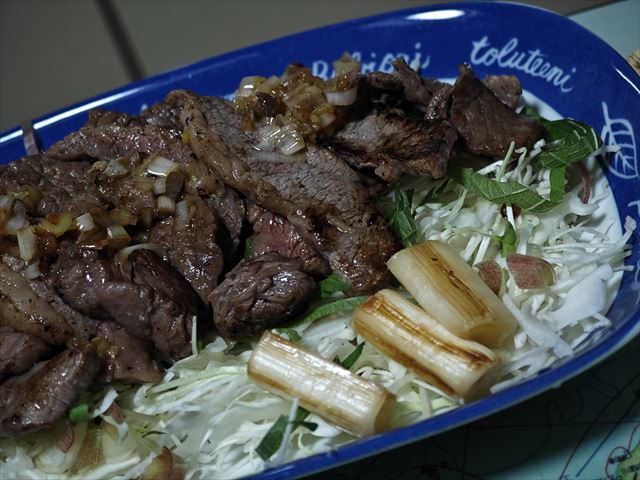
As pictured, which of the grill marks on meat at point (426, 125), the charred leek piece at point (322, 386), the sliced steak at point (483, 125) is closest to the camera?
the charred leek piece at point (322, 386)

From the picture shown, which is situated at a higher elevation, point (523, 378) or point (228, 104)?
point (228, 104)

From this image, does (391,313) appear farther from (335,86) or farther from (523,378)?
(335,86)

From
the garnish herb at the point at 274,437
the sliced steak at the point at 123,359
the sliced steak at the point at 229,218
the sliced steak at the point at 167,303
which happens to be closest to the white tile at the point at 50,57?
the sliced steak at the point at 229,218

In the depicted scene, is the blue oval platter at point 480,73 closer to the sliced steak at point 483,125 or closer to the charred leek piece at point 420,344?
the charred leek piece at point 420,344

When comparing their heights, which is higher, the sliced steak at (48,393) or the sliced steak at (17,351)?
the sliced steak at (17,351)

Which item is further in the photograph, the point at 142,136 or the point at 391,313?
the point at 142,136

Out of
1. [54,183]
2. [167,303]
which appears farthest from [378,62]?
[167,303]

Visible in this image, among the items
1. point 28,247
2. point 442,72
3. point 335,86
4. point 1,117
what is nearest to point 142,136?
point 28,247
